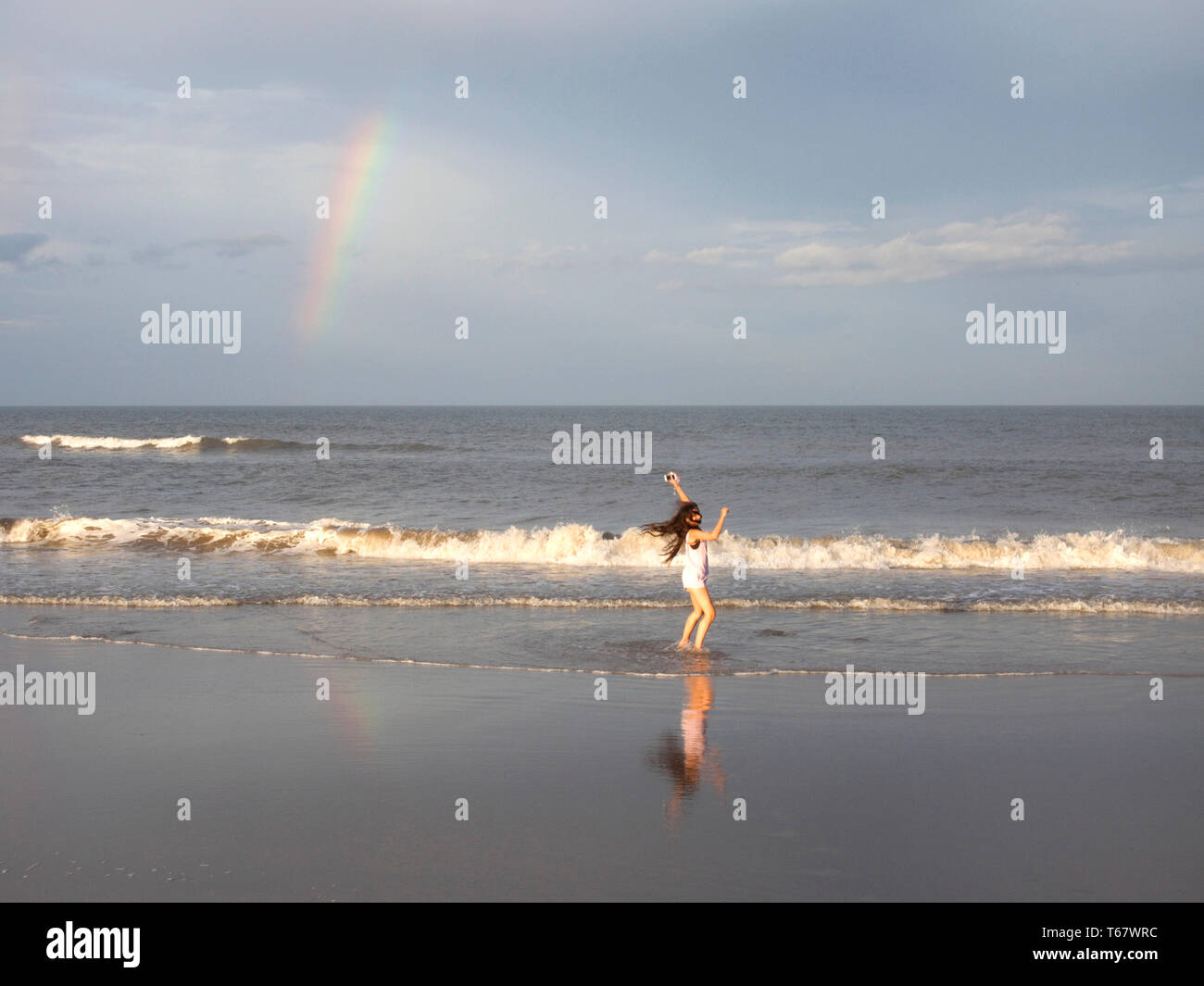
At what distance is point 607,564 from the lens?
20.1 metres

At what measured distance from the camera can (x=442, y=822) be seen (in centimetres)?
636

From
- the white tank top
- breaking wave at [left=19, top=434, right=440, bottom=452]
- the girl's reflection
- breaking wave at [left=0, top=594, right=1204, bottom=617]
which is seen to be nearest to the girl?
the white tank top

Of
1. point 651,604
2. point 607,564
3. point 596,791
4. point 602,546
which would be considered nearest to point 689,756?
point 596,791

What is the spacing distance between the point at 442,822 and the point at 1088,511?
26.4m

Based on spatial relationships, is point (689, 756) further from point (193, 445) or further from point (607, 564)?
point (193, 445)

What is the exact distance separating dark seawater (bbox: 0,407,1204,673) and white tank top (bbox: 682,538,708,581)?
2.96 feet

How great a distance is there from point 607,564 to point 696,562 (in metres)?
8.54

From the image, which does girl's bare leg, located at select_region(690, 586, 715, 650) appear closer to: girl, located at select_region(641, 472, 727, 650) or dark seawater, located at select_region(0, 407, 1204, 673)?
girl, located at select_region(641, 472, 727, 650)

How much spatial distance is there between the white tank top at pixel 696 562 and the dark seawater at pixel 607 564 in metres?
0.90

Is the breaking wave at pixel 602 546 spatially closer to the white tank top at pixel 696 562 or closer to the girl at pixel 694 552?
the girl at pixel 694 552
